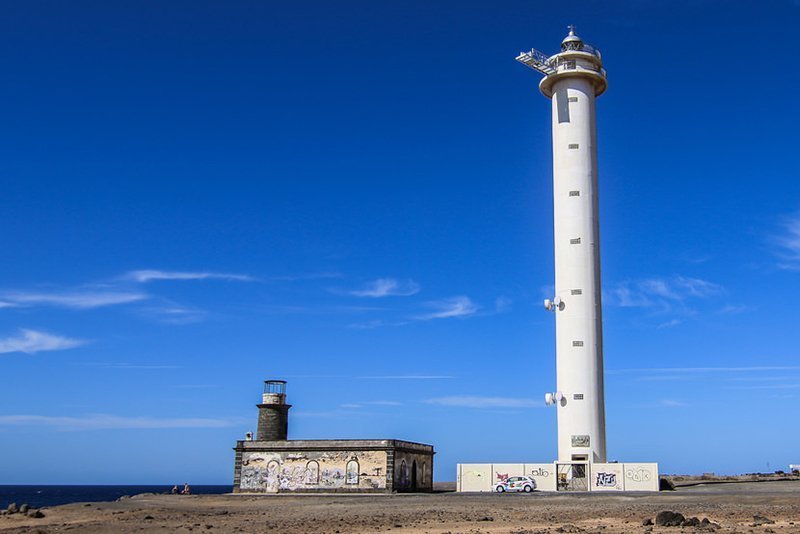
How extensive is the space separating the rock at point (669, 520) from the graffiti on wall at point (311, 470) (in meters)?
25.0

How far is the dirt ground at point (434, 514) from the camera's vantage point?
33375 mm

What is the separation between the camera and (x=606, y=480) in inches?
2116

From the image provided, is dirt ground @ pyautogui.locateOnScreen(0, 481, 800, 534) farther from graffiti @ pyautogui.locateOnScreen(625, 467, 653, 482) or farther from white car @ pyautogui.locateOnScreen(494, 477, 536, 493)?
white car @ pyautogui.locateOnScreen(494, 477, 536, 493)

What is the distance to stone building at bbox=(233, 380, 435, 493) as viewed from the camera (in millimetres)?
55438

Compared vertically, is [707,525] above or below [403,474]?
below

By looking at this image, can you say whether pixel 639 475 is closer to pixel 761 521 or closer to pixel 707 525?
pixel 761 521

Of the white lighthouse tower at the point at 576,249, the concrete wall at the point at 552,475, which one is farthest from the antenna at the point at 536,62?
the concrete wall at the point at 552,475

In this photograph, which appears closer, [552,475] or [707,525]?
[707,525]

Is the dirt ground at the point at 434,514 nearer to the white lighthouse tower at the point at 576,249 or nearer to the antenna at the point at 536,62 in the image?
the white lighthouse tower at the point at 576,249

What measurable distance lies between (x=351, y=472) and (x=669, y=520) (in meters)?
27.0

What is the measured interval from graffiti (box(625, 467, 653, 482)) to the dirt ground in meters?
4.47

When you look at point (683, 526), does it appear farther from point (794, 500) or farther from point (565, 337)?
point (565, 337)

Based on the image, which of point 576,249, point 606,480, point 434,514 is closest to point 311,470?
point 606,480

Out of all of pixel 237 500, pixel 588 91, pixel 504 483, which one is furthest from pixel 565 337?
pixel 237 500
